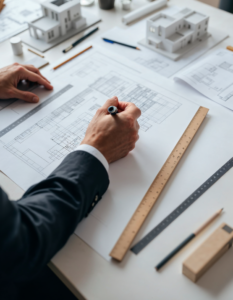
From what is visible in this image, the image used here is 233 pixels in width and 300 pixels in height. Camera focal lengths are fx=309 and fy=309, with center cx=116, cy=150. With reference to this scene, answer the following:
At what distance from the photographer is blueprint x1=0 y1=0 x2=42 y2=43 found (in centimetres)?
169

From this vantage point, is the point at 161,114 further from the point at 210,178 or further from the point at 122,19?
the point at 122,19

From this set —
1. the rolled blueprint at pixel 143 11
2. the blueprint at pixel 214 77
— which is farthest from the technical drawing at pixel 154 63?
the rolled blueprint at pixel 143 11

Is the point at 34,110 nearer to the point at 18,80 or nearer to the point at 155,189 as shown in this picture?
the point at 18,80

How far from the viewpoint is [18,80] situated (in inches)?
53.0

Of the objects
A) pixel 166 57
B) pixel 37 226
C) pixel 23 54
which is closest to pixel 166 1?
pixel 166 57

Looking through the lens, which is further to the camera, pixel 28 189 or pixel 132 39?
pixel 132 39

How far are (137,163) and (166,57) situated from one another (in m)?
0.70

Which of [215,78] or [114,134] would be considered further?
[215,78]

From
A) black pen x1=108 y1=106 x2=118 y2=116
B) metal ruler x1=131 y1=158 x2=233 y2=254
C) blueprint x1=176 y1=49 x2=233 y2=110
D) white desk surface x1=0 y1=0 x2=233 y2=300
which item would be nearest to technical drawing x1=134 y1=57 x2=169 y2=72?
blueprint x1=176 y1=49 x2=233 y2=110

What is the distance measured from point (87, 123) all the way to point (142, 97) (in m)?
0.27

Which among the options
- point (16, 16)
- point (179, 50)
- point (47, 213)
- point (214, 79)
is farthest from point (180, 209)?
point (16, 16)

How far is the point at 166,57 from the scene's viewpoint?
4.96 feet

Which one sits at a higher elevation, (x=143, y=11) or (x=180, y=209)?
(x=143, y=11)

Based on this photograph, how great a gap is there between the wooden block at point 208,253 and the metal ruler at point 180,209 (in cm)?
12
